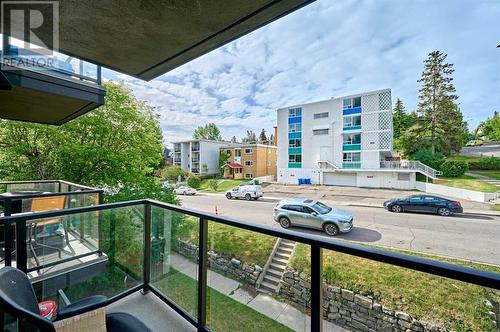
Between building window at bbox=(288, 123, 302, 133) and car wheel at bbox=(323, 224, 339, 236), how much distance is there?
1662cm

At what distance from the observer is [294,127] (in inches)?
964

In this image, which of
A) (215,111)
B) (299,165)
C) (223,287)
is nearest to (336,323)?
(223,287)

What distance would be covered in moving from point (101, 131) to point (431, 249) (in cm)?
1146

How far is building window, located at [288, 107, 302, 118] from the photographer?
24177 millimetres

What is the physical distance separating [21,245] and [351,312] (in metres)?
2.38

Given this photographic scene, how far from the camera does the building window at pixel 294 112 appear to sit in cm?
2418

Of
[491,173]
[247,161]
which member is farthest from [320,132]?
[491,173]

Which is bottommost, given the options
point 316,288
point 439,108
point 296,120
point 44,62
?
point 316,288

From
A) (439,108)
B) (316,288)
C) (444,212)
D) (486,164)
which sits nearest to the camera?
(316,288)

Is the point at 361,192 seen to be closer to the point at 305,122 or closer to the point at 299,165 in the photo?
the point at 299,165

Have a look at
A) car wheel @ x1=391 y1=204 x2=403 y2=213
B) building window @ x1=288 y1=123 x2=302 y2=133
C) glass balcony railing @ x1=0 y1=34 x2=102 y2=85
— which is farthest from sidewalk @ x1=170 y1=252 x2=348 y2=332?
building window @ x1=288 y1=123 x2=302 y2=133

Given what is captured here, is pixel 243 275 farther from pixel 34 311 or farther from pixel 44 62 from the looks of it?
pixel 44 62

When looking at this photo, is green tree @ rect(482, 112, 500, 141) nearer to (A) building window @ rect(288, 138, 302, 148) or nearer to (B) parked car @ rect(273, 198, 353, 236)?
(A) building window @ rect(288, 138, 302, 148)

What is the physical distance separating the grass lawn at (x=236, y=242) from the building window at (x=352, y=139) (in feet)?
72.7
